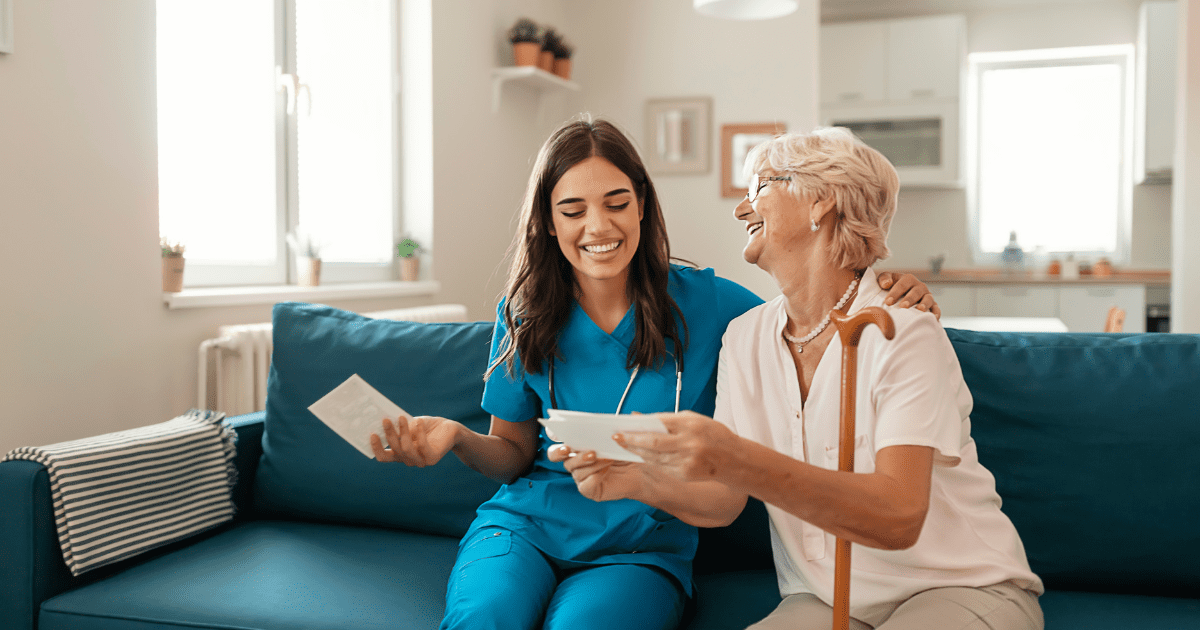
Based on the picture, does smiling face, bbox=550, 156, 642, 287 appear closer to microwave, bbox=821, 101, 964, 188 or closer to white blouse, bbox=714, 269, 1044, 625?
white blouse, bbox=714, 269, 1044, 625

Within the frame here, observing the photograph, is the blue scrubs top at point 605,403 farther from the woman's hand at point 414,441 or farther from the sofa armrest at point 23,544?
the sofa armrest at point 23,544

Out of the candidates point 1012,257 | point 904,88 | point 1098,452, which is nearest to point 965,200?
point 1012,257

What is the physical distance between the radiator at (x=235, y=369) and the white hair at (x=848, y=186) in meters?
1.77

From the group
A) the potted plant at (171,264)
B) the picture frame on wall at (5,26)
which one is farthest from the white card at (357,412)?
the potted plant at (171,264)

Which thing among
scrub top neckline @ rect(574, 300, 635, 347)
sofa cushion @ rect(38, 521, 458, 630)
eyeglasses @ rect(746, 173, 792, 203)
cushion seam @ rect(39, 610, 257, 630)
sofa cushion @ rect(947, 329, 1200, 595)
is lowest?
cushion seam @ rect(39, 610, 257, 630)

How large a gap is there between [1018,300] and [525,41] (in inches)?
148

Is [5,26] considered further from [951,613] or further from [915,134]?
[915,134]

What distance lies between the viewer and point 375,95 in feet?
12.4

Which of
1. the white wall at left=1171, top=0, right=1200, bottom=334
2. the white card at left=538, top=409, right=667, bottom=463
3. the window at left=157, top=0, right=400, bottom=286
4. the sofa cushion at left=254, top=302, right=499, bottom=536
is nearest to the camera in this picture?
the white card at left=538, top=409, right=667, bottom=463

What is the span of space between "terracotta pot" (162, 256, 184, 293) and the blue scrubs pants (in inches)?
57.9

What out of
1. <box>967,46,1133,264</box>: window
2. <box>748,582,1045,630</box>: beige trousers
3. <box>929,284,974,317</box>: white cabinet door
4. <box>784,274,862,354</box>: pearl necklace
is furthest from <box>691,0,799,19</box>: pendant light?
<box>967,46,1133,264</box>: window

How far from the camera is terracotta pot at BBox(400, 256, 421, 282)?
3.78 m

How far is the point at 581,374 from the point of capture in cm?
157

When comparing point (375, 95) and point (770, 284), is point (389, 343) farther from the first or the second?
point (770, 284)
